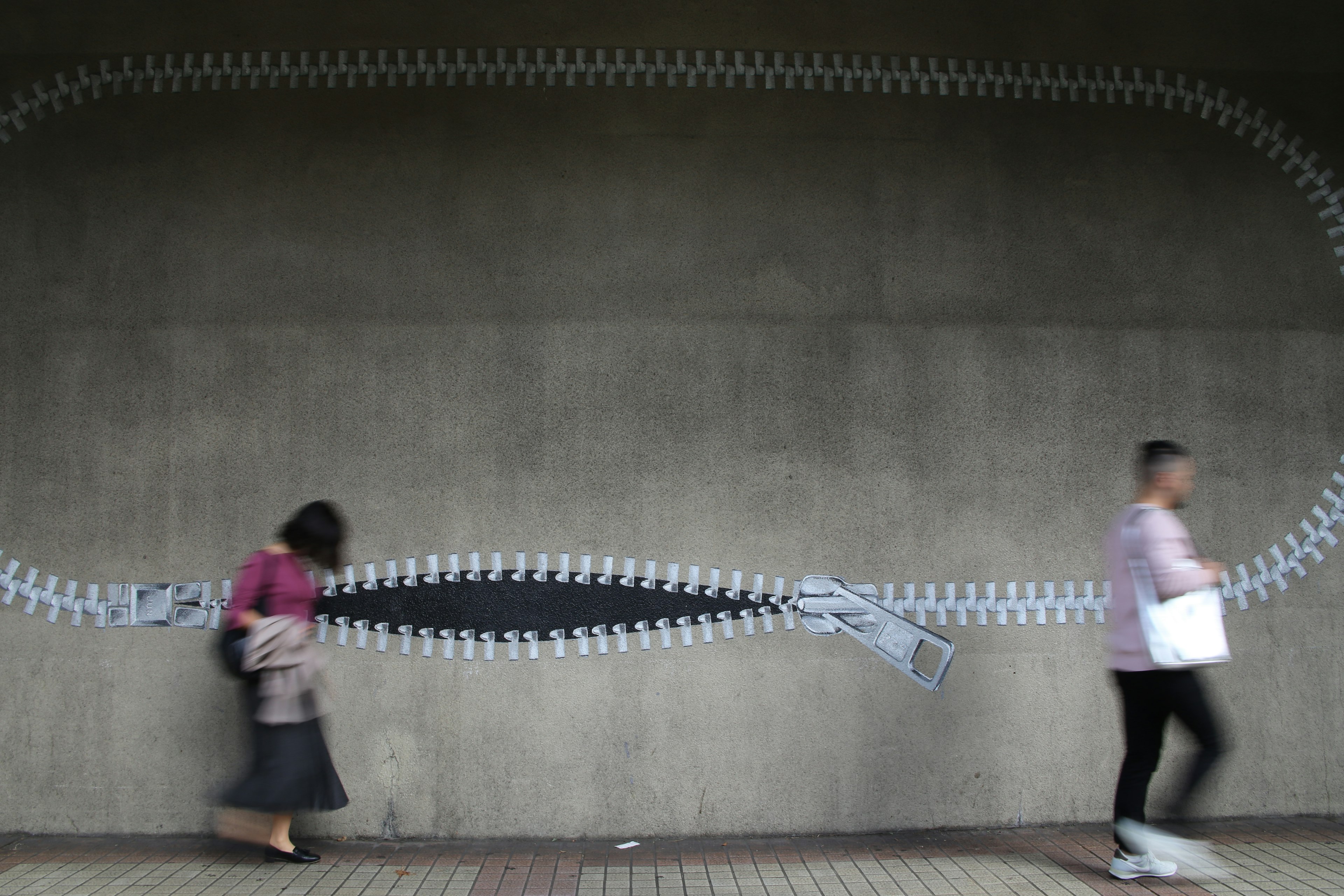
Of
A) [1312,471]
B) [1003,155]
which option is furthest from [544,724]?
[1312,471]

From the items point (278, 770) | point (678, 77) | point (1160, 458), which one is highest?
point (678, 77)

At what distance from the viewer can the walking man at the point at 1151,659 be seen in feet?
10.2

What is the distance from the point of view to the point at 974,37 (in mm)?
4406

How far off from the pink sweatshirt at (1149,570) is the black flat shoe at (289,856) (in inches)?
126

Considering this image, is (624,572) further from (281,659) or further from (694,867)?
(281,659)

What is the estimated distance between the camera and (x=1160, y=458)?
321 centimetres

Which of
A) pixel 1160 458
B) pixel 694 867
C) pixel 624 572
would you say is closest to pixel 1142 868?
pixel 1160 458

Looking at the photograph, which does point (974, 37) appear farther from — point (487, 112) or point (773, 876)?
point (773, 876)

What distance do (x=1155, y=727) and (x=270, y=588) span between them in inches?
129

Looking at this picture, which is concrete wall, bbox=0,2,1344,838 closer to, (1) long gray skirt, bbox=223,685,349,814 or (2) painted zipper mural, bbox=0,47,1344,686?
(2) painted zipper mural, bbox=0,47,1344,686

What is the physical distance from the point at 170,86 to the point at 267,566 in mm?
2479

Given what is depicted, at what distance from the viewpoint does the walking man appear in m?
3.11

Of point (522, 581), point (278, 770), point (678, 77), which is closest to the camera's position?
point (278, 770)

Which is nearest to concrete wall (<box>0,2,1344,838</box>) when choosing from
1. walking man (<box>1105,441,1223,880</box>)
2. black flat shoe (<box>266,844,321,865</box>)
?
black flat shoe (<box>266,844,321,865</box>)
